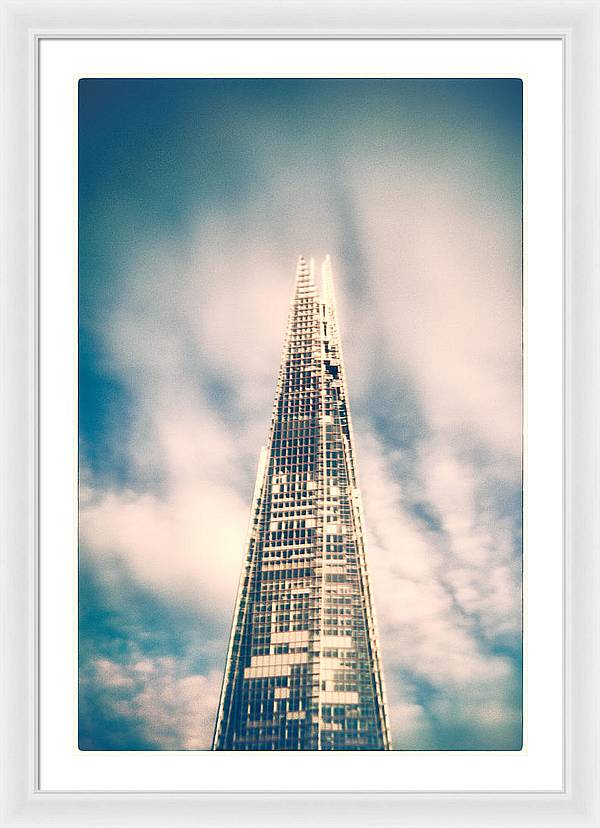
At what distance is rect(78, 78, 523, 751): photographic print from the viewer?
2625mm

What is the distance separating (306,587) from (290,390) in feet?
2.18

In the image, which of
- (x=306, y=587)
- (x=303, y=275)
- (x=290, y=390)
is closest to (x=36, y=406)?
(x=290, y=390)

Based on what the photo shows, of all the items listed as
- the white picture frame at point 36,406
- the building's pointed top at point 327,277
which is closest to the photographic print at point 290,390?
the building's pointed top at point 327,277

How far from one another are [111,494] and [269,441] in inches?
20.3

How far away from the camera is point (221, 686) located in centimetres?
264

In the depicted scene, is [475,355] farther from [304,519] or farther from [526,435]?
[304,519]

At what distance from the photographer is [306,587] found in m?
2.88

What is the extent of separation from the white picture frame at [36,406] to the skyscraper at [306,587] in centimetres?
22
